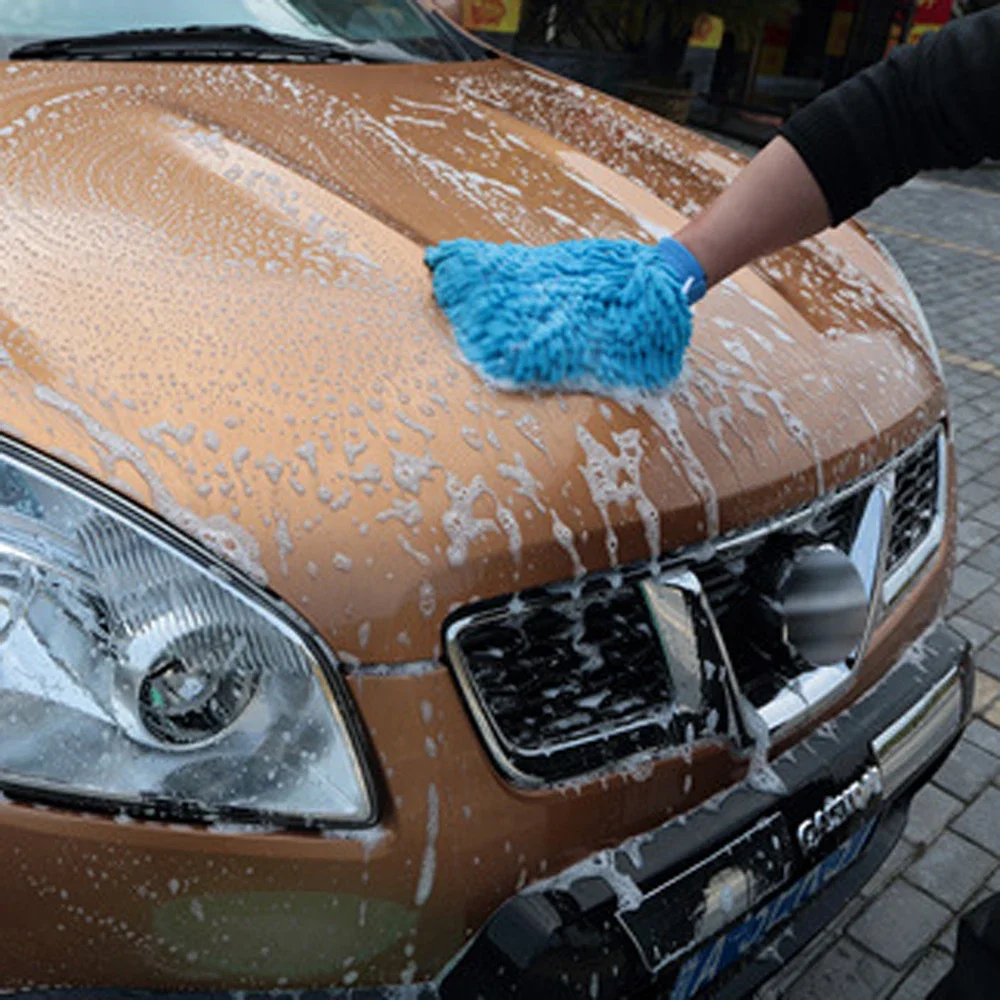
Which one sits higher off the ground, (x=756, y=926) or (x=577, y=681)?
(x=577, y=681)

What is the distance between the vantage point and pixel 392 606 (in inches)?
44.7

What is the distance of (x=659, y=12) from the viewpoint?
948 centimetres

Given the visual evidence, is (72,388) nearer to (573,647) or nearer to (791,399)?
(573,647)

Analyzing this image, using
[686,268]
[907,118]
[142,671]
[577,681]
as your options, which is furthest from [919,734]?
[142,671]

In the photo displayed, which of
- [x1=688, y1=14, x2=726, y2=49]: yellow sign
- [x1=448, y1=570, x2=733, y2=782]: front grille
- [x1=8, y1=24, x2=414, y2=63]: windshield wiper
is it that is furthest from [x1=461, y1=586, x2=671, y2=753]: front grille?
[x1=688, y1=14, x2=726, y2=49]: yellow sign

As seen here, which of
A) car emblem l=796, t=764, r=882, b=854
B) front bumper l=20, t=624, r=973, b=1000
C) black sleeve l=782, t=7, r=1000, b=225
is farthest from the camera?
car emblem l=796, t=764, r=882, b=854

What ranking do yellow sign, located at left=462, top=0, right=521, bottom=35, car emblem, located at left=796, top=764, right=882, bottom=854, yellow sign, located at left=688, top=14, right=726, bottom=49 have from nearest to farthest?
1. car emblem, located at left=796, top=764, right=882, bottom=854
2. yellow sign, located at left=462, top=0, right=521, bottom=35
3. yellow sign, located at left=688, top=14, right=726, bottom=49

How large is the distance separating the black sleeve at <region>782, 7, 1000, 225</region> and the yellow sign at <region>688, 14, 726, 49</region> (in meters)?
8.73

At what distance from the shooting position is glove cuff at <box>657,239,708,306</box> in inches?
60.2

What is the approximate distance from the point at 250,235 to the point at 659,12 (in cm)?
897

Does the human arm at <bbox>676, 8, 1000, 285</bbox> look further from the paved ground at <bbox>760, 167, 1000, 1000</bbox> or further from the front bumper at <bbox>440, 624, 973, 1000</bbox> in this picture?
the paved ground at <bbox>760, 167, 1000, 1000</bbox>

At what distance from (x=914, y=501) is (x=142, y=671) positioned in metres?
1.29

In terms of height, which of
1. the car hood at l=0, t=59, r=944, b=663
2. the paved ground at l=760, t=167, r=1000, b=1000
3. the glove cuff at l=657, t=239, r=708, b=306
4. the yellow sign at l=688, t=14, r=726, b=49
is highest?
the glove cuff at l=657, t=239, r=708, b=306

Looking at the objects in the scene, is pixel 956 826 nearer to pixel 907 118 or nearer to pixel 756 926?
pixel 756 926
